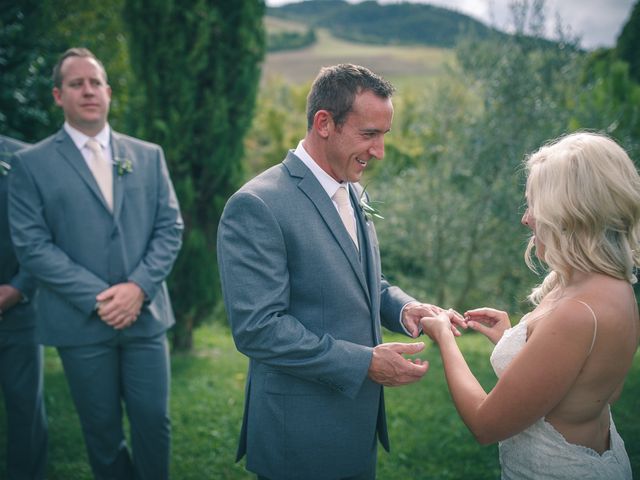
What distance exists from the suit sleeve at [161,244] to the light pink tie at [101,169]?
1.05 ft

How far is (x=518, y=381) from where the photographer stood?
77.1 inches

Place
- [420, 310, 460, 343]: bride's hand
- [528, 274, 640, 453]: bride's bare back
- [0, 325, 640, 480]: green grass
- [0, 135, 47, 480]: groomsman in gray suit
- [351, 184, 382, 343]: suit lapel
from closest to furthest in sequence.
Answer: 1. [528, 274, 640, 453]: bride's bare back
2. [420, 310, 460, 343]: bride's hand
3. [351, 184, 382, 343]: suit lapel
4. [0, 135, 47, 480]: groomsman in gray suit
5. [0, 325, 640, 480]: green grass

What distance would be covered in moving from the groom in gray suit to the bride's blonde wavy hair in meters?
0.71

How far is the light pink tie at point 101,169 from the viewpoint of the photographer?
349cm

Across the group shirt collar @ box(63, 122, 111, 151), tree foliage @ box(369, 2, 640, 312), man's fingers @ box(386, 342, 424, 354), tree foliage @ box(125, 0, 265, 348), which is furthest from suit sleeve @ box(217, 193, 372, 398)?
tree foliage @ box(369, 2, 640, 312)

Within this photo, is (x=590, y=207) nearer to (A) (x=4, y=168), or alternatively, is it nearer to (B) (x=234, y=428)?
(A) (x=4, y=168)

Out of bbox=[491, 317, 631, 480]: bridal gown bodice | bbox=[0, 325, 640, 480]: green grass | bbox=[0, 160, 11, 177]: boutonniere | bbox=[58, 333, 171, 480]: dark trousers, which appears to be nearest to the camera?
bbox=[491, 317, 631, 480]: bridal gown bodice

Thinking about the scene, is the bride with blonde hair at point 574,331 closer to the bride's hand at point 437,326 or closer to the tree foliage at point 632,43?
the bride's hand at point 437,326

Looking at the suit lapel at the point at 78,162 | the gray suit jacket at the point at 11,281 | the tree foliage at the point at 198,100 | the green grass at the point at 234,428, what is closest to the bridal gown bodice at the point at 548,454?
the green grass at the point at 234,428

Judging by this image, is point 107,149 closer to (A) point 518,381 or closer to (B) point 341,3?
(A) point 518,381

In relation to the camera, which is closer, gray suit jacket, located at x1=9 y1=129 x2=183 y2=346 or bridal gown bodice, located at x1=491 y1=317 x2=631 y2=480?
bridal gown bodice, located at x1=491 y1=317 x2=631 y2=480

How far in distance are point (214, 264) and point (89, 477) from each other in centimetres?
289

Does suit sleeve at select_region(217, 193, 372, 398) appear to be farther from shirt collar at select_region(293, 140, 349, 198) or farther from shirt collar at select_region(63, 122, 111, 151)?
shirt collar at select_region(63, 122, 111, 151)

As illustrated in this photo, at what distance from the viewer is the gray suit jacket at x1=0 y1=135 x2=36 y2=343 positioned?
12.3 ft
